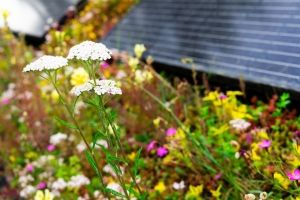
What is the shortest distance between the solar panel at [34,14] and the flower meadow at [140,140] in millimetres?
1187

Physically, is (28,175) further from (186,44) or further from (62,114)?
(186,44)

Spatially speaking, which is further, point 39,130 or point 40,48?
point 40,48

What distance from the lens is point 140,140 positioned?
3309 mm

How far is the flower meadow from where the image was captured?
6.69ft

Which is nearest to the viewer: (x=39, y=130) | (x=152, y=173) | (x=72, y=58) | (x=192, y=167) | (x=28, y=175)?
(x=72, y=58)

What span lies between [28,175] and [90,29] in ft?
7.86

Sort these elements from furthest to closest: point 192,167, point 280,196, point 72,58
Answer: point 192,167 < point 280,196 < point 72,58

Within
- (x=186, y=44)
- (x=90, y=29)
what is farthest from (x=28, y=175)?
(x=90, y=29)

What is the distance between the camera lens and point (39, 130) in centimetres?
356

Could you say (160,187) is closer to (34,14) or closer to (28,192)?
(28,192)

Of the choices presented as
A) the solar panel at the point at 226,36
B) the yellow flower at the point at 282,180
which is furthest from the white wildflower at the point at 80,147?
the yellow flower at the point at 282,180

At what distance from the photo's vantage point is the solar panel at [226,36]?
2.93 metres

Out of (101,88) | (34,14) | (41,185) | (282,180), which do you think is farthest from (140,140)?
(34,14)

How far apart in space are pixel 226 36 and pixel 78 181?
1354 mm
